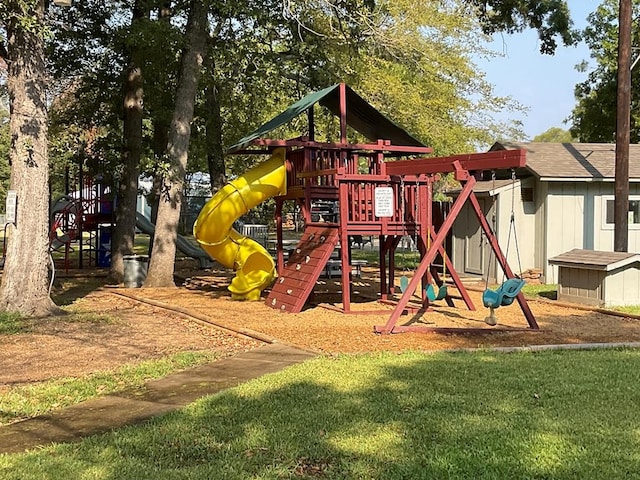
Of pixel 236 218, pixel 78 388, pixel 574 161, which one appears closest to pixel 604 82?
pixel 574 161

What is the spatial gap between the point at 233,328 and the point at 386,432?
4780mm

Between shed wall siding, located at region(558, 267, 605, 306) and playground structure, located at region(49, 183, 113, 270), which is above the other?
playground structure, located at region(49, 183, 113, 270)

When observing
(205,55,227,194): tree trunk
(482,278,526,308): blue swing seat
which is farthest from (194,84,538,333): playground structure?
(205,55,227,194): tree trunk

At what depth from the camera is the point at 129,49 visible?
15133 millimetres

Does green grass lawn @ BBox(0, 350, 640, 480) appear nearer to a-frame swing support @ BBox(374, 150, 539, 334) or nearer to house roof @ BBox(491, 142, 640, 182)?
a-frame swing support @ BBox(374, 150, 539, 334)

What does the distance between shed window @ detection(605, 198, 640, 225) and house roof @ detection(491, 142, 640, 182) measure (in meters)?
0.61

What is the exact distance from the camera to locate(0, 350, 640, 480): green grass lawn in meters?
3.76

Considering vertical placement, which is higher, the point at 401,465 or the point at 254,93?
the point at 254,93

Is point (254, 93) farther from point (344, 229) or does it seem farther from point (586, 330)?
point (586, 330)

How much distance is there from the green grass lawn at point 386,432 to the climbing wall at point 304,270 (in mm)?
4520

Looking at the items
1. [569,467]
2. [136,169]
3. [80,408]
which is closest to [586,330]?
[569,467]

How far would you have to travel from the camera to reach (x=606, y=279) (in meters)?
11.8

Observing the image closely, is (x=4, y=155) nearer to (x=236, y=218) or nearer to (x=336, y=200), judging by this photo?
(x=236, y=218)

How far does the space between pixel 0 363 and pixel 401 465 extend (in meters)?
4.90
